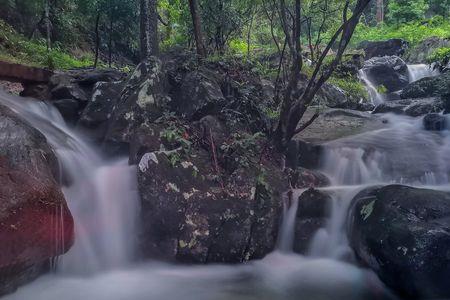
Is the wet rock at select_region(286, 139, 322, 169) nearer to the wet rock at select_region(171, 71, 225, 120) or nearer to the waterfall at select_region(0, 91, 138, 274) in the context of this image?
the wet rock at select_region(171, 71, 225, 120)

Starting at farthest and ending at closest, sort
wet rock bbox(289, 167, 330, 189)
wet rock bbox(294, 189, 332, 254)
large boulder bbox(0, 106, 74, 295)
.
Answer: wet rock bbox(289, 167, 330, 189) → wet rock bbox(294, 189, 332, 254) → large boulder bbox(0, 106, 74, 295)

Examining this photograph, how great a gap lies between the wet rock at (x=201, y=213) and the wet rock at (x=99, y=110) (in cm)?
231

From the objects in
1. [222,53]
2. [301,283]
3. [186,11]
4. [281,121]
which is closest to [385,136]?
[281,121]

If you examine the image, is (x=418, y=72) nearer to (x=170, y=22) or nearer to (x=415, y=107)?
(x=415, y=107)

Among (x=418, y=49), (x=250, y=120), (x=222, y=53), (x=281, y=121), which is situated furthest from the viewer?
(x=418, y=49)

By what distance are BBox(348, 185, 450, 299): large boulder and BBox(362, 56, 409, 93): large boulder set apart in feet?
38.8

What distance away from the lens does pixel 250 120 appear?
7781 millimetres

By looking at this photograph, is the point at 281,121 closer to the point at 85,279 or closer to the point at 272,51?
the point at 85,279

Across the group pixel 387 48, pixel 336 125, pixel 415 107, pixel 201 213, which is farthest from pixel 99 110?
pixel 387 48

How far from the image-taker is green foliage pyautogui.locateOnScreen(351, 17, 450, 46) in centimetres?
2071

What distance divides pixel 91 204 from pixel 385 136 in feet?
21.4

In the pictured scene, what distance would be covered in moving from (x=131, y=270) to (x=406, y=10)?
24441 millimetres

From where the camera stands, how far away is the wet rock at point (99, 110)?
799 cm

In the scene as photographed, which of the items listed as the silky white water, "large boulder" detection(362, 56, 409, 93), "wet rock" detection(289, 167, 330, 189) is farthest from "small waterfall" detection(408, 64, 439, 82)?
the silky white water
